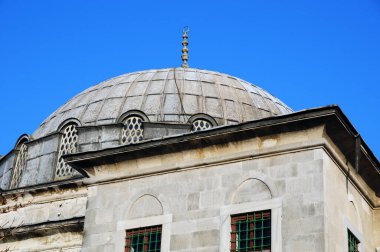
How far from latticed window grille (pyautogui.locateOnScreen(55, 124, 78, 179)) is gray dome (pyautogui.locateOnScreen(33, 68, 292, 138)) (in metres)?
0.47

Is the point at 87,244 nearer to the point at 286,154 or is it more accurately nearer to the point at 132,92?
the point at 286,154

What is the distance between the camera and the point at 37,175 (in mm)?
30469

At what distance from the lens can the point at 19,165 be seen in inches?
1259

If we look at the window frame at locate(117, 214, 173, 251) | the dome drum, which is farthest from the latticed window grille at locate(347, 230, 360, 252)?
the dome drum

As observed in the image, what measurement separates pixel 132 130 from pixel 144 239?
9740 millimetres

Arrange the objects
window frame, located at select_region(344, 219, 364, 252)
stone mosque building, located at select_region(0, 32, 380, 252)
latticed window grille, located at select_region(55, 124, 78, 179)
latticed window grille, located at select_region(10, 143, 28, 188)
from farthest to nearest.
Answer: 1. latticed window grille, located at select_region(10, 143, 28, 188)
2. latticed window grille, located at select_region(55, 124, 78, 179)
3. window frame, located at select_region(344, 219, 364, 252)
4. stone mosque building, located at select_region(0, 32, 380, 252)

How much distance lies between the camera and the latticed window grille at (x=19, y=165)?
3152cm

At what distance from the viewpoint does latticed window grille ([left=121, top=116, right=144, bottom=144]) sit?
29406mm

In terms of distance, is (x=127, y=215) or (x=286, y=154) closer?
(x=286, y=154)

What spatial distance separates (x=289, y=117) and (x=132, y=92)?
13459 mm

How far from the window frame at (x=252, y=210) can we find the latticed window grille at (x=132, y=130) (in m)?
10.1

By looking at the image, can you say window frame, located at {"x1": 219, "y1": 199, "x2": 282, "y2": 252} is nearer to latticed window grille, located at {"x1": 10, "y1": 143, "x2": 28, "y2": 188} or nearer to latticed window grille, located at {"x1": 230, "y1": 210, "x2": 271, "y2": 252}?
latticed window grille, located at {"x1": 230, "y1": 210, "x2": 271, "y2": 252}

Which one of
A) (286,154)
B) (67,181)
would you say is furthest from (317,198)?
(67,181)

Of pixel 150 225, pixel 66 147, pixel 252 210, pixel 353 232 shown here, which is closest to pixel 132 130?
pixel 66 147
